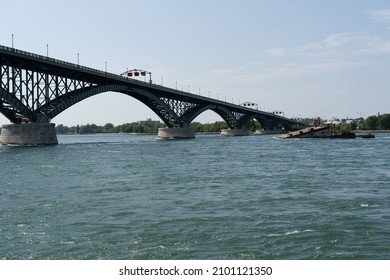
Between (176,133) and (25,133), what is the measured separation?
A: 62369mm

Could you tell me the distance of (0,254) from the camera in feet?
50.8

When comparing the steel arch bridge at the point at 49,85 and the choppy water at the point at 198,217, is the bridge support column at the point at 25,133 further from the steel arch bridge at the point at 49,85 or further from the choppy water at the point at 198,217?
the choppy water at the point at 198,217

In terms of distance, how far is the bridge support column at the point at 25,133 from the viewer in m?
85.1

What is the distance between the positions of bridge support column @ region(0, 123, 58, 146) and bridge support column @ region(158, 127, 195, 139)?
58.4 metres

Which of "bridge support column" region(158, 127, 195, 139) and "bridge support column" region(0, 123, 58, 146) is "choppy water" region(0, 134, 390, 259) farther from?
"bridge support column" region(158, 127, 195, 139)

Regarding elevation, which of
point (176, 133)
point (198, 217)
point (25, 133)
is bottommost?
point (198, 217)

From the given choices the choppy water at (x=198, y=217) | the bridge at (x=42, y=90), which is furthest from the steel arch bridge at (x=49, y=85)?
the choppy water at (x=198, y=217)

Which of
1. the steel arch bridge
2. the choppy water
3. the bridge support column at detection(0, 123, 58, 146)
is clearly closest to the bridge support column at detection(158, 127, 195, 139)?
the steel arch bridge

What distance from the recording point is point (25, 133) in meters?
85.5

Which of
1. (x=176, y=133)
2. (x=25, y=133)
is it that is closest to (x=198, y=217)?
(x=25, y=133)

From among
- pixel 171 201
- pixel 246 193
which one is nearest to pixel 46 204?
pixel 171 201

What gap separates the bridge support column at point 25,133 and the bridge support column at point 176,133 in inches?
2299

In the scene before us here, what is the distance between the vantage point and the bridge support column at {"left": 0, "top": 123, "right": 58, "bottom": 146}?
8507 centimetres

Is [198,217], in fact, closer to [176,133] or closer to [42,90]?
[42,90]
